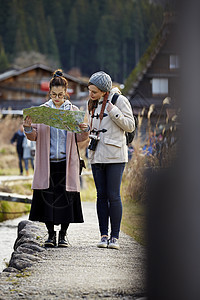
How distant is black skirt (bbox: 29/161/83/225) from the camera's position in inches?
178

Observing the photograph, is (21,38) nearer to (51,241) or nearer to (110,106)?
(51,241)

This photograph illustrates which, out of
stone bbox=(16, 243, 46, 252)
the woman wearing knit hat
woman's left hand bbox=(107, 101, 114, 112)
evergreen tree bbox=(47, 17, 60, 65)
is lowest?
stone bbox=(16, 243, 46, 252)

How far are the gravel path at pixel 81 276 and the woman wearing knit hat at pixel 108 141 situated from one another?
0.31 metres

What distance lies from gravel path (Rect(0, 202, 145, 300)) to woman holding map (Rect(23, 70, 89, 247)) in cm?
30

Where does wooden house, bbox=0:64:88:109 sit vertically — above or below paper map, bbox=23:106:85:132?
above

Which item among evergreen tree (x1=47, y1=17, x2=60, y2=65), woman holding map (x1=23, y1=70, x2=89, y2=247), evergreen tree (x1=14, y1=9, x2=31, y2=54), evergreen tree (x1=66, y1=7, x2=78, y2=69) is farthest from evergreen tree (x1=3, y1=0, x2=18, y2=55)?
woman holding map (x1=23, y1=70, x2=89, y2=247)

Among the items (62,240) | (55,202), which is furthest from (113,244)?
(55,202)

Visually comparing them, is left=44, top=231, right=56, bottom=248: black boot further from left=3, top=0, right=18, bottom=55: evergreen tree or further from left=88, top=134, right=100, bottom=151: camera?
left=3, top=0, right=18, bottom=55: evergreen tree

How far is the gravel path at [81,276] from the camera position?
2896 millimetres

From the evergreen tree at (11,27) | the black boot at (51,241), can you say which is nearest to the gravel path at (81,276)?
the black boot at (51,241)

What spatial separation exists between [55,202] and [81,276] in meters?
1.26

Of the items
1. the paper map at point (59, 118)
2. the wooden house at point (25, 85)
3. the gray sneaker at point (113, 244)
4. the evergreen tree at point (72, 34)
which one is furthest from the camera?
the evergreen tree at point (72, 34)

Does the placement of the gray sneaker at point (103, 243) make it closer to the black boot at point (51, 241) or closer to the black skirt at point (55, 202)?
the black skirt at point (55, 202)

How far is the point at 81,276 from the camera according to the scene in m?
3.36
